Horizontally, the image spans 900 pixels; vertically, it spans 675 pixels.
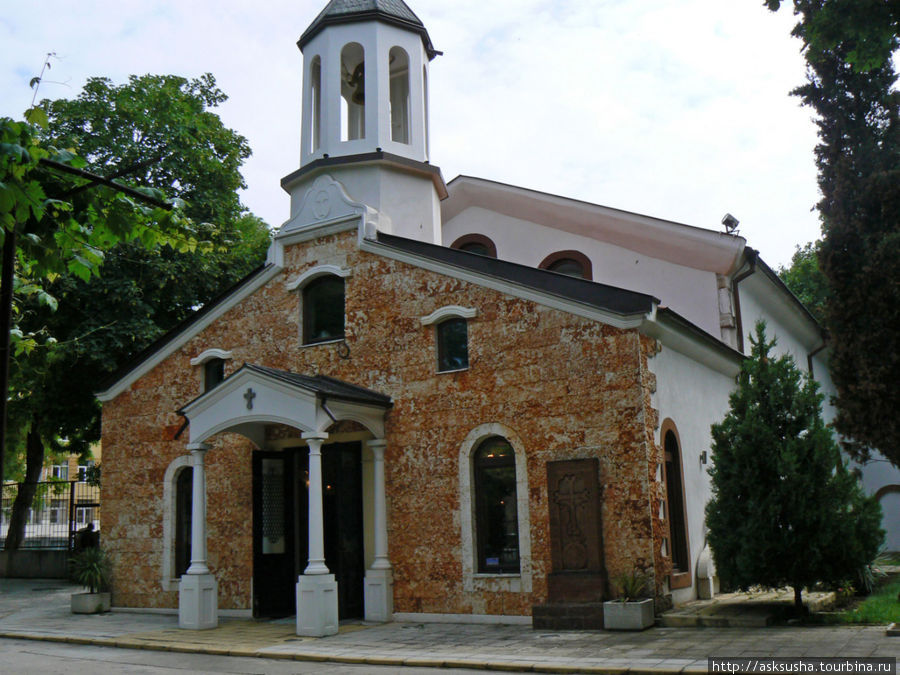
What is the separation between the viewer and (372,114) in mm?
17422

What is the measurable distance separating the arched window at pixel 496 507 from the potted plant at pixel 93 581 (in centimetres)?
846

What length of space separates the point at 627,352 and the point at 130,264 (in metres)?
16.6

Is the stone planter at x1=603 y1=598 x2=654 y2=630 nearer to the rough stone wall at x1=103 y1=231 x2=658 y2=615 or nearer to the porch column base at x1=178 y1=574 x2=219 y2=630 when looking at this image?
the rough stone wall at x1=103 y1=231 x2=658 y2=615

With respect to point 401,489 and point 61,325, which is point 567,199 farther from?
point 61,325

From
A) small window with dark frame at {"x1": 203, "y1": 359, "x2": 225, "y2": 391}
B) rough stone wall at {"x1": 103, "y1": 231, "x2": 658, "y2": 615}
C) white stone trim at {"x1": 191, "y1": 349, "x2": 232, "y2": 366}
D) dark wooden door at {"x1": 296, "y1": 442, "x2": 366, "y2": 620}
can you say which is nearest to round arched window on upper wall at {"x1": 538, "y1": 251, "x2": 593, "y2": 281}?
rough stone wall at {"x1": 103, "y1": 231, "x2": 658, "y2": 615}

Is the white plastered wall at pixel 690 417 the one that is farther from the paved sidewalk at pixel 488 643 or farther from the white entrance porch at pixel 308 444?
the white entrance porch at pixel 308 444

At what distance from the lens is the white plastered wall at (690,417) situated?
45.5 feet

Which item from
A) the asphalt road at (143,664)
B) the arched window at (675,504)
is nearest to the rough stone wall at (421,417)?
the arched window at (675,504)

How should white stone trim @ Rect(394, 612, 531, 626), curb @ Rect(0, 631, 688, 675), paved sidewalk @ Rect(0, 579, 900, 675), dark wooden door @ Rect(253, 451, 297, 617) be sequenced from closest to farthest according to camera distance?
curb @ Rect(0, 631, 688, 675)
paved sidewalk @ Rect(0, 579, 900, 675)
white stone trim @ Rect(394, 612, 531, 626)
dark wooden door @ Rect(253, 451, 297, 617)

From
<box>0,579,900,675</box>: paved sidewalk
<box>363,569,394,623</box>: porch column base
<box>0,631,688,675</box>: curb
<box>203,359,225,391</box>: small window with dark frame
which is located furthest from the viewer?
<box>203,359,225,391</box>: small window with dark frame

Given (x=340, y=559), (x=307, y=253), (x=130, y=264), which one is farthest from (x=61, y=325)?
(x=340, y=559)

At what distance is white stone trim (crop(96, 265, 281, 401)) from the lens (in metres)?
17.1

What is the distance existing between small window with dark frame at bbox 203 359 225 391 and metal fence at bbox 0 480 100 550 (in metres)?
8.73

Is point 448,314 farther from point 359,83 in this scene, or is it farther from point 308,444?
point 359,83
